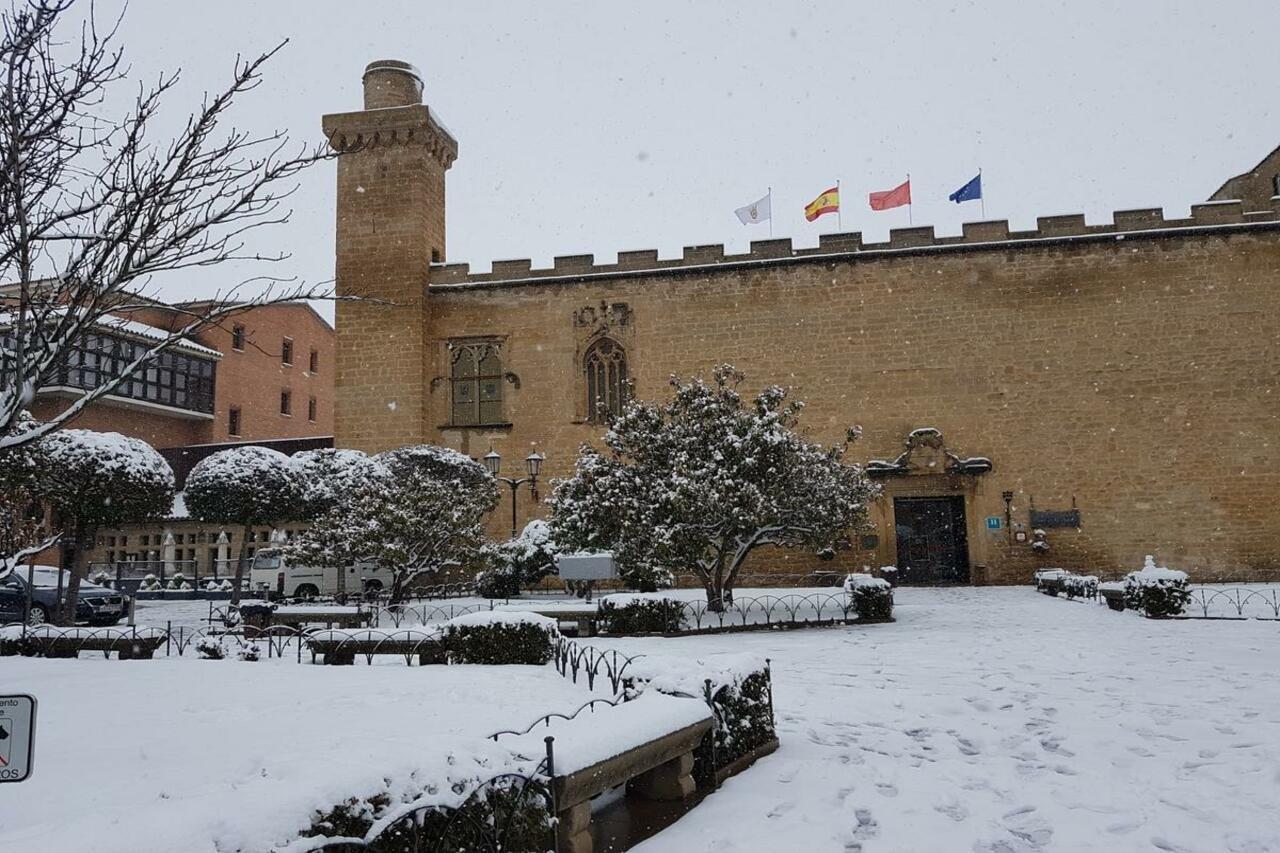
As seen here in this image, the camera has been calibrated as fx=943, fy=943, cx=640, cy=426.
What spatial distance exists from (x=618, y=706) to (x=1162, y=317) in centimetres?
2295

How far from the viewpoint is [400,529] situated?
18.0 meters

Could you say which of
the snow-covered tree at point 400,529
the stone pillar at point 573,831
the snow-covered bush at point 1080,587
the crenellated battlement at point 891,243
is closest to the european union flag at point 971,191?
the crenellated battlement at point 891,243

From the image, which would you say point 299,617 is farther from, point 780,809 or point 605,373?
point 605,373

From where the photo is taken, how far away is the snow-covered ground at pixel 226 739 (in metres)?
3.16

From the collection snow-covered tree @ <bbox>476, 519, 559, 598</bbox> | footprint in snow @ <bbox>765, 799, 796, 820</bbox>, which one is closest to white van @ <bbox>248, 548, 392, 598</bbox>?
snow-covered tree @ <bbox>476, 519, 559, 598</bbox>

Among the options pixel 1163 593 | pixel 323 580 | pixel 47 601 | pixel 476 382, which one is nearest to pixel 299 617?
pixel 47 601

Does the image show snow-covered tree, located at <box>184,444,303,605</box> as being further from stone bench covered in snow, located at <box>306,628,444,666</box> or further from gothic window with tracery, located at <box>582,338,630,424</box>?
stone bench covered in snow, located at <box>306,628,444,666</box>

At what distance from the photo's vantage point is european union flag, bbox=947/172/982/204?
2520 cm

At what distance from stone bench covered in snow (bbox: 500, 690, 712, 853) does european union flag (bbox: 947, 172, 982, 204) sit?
888 inches

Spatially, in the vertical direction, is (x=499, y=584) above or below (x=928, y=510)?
below

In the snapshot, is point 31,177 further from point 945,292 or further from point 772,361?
point 945,292

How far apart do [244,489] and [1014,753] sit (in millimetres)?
17275

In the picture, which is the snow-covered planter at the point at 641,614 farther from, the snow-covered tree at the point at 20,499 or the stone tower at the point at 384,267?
the stone tower at the point at 384,267

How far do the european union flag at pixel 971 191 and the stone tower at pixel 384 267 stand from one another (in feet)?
48.0
